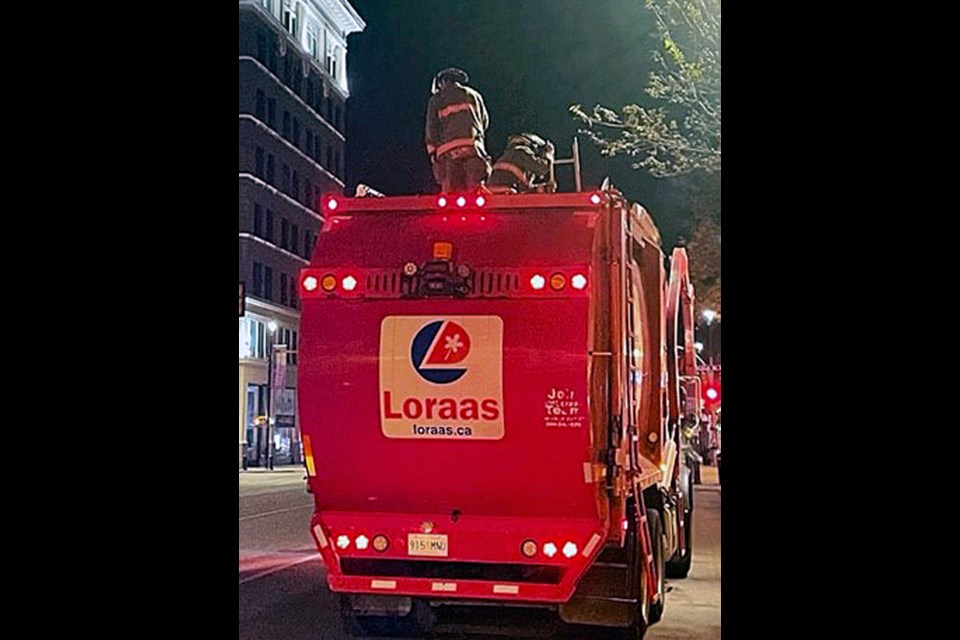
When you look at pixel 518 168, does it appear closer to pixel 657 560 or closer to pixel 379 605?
pixel 657 560

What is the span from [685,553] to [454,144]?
8.62 ft

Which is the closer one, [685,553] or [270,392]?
[270,392]

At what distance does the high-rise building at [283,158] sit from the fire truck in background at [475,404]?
11.8 inches

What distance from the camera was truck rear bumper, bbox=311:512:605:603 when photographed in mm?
5715

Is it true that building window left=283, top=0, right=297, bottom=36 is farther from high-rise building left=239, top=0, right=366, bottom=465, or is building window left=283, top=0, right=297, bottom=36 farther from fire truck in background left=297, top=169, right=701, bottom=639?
fire truck in background left=297, top=169, right=701, bottom=639

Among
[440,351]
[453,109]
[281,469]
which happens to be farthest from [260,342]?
[453,109]

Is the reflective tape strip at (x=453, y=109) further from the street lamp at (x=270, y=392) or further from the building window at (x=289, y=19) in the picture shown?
the street lamp at (x=270, y=392)

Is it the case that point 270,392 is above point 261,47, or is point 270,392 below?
below

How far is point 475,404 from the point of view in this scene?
563 centimetres

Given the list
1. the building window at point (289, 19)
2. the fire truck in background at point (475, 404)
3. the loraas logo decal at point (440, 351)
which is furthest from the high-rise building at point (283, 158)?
the loraas logo decal at point (440, 351)
